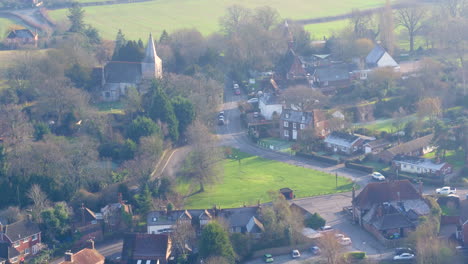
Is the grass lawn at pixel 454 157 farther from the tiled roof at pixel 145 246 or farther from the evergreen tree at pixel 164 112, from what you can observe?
the tiled roof at pixel 145 246

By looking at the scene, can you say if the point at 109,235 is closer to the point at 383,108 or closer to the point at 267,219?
the point at 267,219

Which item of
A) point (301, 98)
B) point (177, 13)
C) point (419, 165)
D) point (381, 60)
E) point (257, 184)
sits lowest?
point (257, 184)

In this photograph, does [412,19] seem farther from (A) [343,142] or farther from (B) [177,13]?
(B) [177,13]

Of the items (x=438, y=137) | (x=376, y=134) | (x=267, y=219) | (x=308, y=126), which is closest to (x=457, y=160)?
(x=438, y=137)

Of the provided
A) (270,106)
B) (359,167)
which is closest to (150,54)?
(270,106)

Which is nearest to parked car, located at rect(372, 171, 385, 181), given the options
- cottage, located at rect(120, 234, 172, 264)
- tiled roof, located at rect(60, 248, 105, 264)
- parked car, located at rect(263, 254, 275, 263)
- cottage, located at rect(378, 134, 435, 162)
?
cottage, located at rect(378, 134, 435, 162)

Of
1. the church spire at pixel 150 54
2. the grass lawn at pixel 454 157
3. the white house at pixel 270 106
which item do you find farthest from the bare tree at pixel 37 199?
the grass lawn at pixel 454 157

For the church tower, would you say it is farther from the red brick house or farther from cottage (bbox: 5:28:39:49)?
the red brick house
